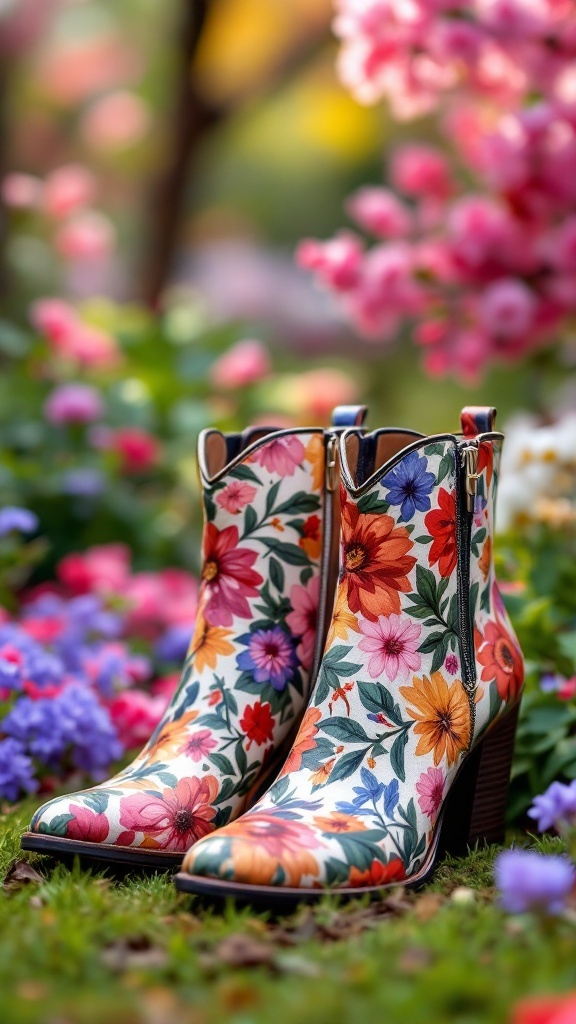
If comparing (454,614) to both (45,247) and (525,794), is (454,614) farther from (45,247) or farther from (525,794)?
(45,247)

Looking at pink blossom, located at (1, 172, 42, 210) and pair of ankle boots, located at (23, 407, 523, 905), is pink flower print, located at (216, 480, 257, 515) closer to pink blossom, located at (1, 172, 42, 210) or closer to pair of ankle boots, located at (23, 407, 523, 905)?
pair of ankle boots, located at (23, 407, 523, 905)

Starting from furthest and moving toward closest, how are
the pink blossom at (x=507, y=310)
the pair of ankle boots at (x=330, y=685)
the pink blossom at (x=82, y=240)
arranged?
the pink blossom at (x=82, y=240) < the pink blossom at (x=507, y=310) < the pair of ankle boots at (x=330, y=685)

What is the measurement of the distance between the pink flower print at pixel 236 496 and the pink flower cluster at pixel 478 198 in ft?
4.36

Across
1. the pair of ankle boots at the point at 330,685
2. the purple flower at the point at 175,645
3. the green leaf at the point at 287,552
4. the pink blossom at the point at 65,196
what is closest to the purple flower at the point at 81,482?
the purple flower at the point at 175,645

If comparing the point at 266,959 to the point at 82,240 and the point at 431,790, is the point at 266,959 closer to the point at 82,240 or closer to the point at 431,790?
the point at 431,790

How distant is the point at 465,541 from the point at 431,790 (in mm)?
338

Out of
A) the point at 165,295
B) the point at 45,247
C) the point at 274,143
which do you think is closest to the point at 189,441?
the point at 45,247

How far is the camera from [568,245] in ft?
8.82

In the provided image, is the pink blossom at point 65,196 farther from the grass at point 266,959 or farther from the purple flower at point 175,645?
the grass at point 266,959

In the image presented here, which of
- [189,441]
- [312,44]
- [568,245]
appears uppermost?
[312,44]

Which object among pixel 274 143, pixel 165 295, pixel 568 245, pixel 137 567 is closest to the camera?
pixel 568 245

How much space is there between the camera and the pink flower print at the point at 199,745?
154cm

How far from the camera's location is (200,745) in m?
1.55

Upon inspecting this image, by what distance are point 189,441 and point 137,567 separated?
44 centimetres
